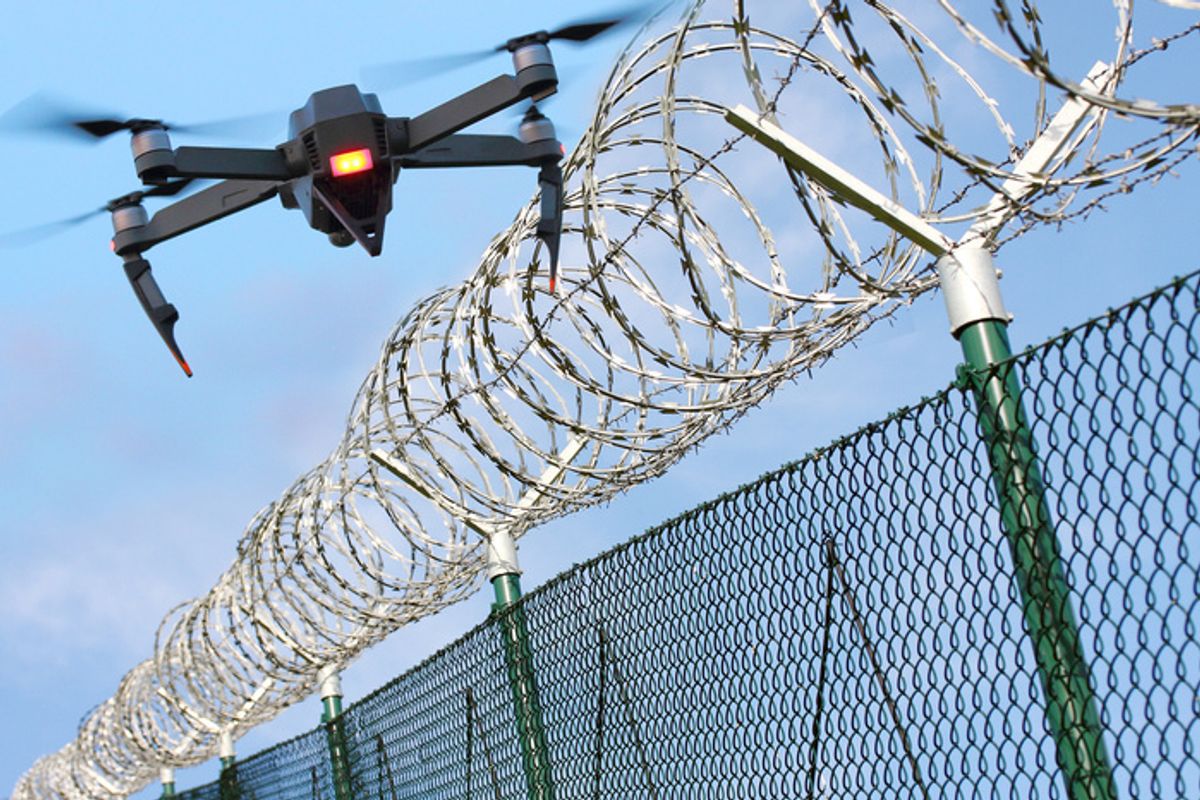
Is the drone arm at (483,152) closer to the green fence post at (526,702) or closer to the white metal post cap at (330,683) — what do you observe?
the green fence post at (526,702)

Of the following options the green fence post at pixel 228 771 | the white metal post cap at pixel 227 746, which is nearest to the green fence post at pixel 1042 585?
the green fence post at pixel 228 771

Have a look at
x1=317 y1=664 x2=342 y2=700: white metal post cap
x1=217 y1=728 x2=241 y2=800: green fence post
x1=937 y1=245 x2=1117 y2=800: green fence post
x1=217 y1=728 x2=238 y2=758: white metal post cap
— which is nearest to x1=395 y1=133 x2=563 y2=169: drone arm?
x1=937 y1=245 x2=1117 y2=800: green fence post

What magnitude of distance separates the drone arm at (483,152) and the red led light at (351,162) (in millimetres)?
278

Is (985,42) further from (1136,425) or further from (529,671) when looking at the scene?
(529,671)

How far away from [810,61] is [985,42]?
1.85 metres

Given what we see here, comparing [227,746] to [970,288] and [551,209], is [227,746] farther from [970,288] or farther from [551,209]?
[970,288]

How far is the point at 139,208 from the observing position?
6848mm

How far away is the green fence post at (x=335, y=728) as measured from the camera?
10.4 meters

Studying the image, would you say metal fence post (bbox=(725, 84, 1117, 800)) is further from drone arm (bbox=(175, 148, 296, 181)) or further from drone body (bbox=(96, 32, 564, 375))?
drone arm (bbox=(175, 148, 296, 181))

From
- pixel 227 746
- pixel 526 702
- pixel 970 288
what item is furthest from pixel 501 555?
pixel 227 746

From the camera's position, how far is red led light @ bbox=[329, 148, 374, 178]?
598 cm

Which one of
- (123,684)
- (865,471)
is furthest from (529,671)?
(123,684)

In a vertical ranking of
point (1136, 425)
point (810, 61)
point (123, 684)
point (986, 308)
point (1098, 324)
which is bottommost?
point (1136, 425)

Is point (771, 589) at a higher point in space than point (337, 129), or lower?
lower
